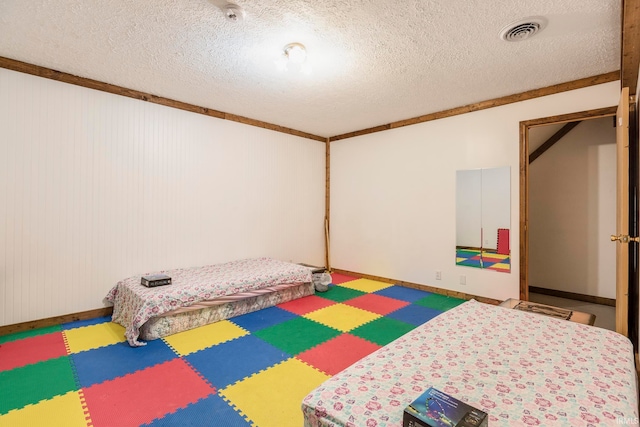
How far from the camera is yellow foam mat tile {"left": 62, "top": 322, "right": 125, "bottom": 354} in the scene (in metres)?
2.76

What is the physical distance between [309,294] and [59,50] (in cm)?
381

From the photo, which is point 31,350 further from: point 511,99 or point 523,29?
point 511,99

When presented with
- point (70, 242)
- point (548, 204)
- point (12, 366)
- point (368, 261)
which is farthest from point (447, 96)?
A: point (12, 366)

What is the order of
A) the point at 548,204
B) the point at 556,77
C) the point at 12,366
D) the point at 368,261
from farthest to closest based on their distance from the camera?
the point at 368,261, the point at 548,204, the point at 556,77, the point at 12,366

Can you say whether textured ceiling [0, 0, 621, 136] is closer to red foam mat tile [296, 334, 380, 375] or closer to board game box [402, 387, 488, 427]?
board game box [402, 387, 488, 427]

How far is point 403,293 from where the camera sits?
14.8 ft

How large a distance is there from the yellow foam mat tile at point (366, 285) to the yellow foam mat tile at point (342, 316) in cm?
93

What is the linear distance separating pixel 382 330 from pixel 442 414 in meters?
2.11

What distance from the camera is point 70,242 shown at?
3.33m

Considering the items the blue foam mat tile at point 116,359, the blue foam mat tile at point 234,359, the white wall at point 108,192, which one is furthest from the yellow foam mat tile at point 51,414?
the white wall at point 108,192

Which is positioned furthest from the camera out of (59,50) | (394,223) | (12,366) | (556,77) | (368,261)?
(368,261)

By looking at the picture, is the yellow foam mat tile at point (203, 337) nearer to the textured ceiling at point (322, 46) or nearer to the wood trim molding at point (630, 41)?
the textured ceiling at point (322, 46)

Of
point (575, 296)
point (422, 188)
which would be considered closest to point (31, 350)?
point (422, 188)

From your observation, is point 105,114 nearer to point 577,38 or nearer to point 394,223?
point 394,223
